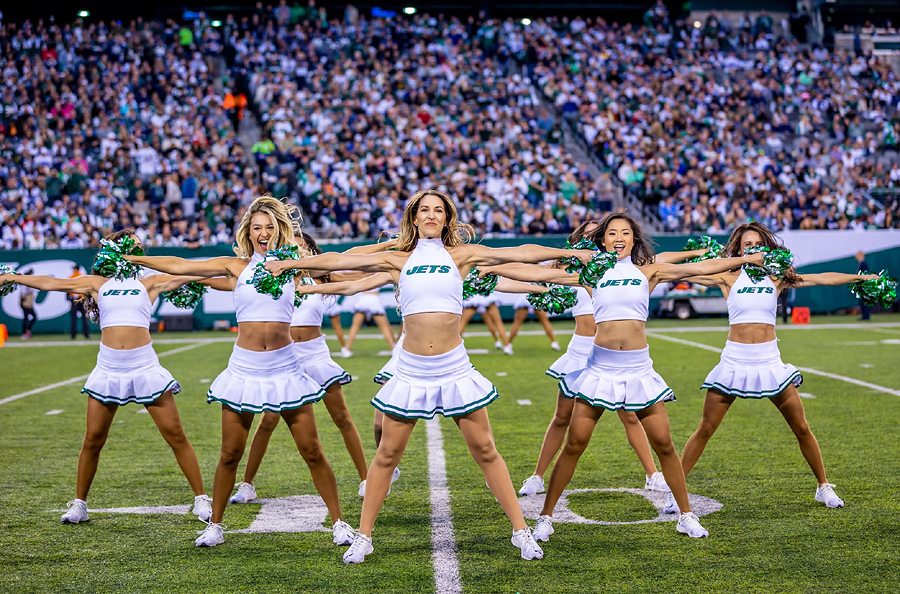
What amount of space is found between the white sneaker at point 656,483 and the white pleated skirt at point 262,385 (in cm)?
228

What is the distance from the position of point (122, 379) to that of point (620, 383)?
2853mm

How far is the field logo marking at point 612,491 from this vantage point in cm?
483

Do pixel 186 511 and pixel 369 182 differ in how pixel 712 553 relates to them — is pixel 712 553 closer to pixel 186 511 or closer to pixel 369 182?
pixel 186 511

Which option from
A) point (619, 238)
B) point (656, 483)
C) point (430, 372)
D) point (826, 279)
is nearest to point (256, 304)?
point (430, 372)

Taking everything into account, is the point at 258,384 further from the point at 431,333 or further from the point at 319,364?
the point at 319,364

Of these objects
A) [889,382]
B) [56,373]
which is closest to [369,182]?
[56,373]

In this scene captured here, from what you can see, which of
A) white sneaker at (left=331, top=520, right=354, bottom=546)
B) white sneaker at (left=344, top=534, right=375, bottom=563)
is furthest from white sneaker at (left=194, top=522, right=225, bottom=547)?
white sneaker at (left=344, top=534, right=375, bottom=563)

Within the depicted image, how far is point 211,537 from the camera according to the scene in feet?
14.6

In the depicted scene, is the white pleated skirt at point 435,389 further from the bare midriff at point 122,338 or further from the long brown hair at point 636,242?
the bare midriff at point 122,338

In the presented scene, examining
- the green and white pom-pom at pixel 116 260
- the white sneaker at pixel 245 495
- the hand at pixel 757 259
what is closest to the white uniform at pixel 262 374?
the green and white pom-pom at pixel 116 260

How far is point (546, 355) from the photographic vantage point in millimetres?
13742

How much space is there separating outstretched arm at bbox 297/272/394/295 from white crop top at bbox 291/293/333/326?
2.35 feet

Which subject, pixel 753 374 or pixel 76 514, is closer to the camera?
pixel 76 514

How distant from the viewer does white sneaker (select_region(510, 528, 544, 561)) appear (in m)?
4.12
